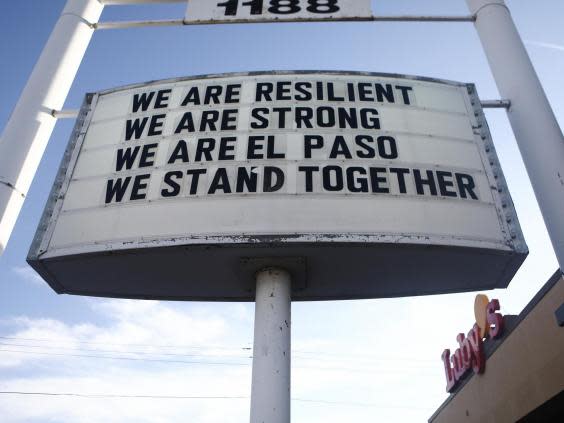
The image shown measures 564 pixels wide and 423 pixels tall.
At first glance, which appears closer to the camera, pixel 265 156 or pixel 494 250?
pixel 494 250

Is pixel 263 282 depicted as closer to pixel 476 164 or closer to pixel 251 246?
pixel 251 246

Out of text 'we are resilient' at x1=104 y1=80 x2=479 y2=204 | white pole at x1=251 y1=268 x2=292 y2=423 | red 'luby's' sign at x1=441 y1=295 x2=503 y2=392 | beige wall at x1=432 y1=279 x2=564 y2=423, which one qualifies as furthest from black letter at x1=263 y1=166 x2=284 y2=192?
red 'luby's' sign at x1=441 y1=295 x2=503 y2=392

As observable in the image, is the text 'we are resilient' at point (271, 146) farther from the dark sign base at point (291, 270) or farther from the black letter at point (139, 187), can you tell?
the dark sign base at point (291, 270)

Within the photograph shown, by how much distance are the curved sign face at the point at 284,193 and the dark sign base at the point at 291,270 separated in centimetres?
2

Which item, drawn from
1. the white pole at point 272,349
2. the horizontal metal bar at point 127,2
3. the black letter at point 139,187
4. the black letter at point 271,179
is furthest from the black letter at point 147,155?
the horizontal metal bar at point 127,2

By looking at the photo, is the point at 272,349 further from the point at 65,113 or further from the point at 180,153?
the point at 65,113

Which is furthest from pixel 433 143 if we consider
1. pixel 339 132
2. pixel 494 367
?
pixel 494 367

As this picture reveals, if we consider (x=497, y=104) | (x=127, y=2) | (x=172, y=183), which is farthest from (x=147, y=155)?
(x=497, y=104)

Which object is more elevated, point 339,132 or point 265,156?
point 339,132

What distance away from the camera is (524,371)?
Result: 1041 centimetres

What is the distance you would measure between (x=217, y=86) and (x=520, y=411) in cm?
984

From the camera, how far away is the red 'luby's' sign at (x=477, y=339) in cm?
1238

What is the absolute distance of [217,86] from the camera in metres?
4.78

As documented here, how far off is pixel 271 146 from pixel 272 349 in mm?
1633
